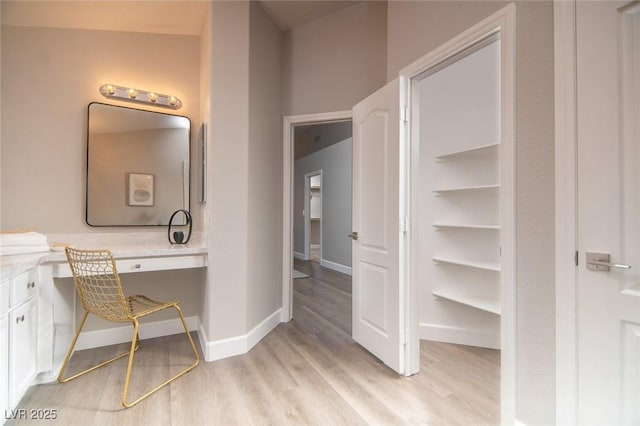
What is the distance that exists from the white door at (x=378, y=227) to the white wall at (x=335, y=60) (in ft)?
1.41

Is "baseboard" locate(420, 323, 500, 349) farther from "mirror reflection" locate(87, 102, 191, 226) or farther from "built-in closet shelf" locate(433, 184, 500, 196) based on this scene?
"mirror reflection" locate(87, 102, 191, 226)

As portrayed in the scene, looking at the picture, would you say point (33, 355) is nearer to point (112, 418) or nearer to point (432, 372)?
point (112, 418)

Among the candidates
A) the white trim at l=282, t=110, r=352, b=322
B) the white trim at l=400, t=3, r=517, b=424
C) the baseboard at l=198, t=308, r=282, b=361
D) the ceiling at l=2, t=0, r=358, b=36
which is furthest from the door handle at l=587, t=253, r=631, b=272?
the ceiling at l=2, t=0, r=358, b=36

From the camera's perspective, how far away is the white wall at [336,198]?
5719 mm

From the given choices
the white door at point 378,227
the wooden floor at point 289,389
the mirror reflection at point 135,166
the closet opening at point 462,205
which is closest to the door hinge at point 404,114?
the white door at point 378,227

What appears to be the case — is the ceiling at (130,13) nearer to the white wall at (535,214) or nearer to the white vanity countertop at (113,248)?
the white vanity countertop at (113,248)

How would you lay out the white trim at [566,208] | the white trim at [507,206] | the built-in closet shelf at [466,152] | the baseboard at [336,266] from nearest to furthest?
the white trim at [566,208], the white trim at [507,206], the built-in closet shelf at [466,152], the baseboard at [336,266]

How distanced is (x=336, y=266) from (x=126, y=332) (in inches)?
157

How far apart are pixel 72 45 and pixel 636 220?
378cm

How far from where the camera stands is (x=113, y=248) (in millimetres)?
2334

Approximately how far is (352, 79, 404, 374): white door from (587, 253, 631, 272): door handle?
1.02 meters

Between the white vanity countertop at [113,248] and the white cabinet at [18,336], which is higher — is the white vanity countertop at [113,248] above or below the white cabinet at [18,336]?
above

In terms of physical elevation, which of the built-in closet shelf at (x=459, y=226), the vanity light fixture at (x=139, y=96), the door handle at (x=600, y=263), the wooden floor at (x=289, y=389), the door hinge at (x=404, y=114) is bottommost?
the wooden floor at (x=289, y=389)

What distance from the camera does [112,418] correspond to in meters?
1.61
